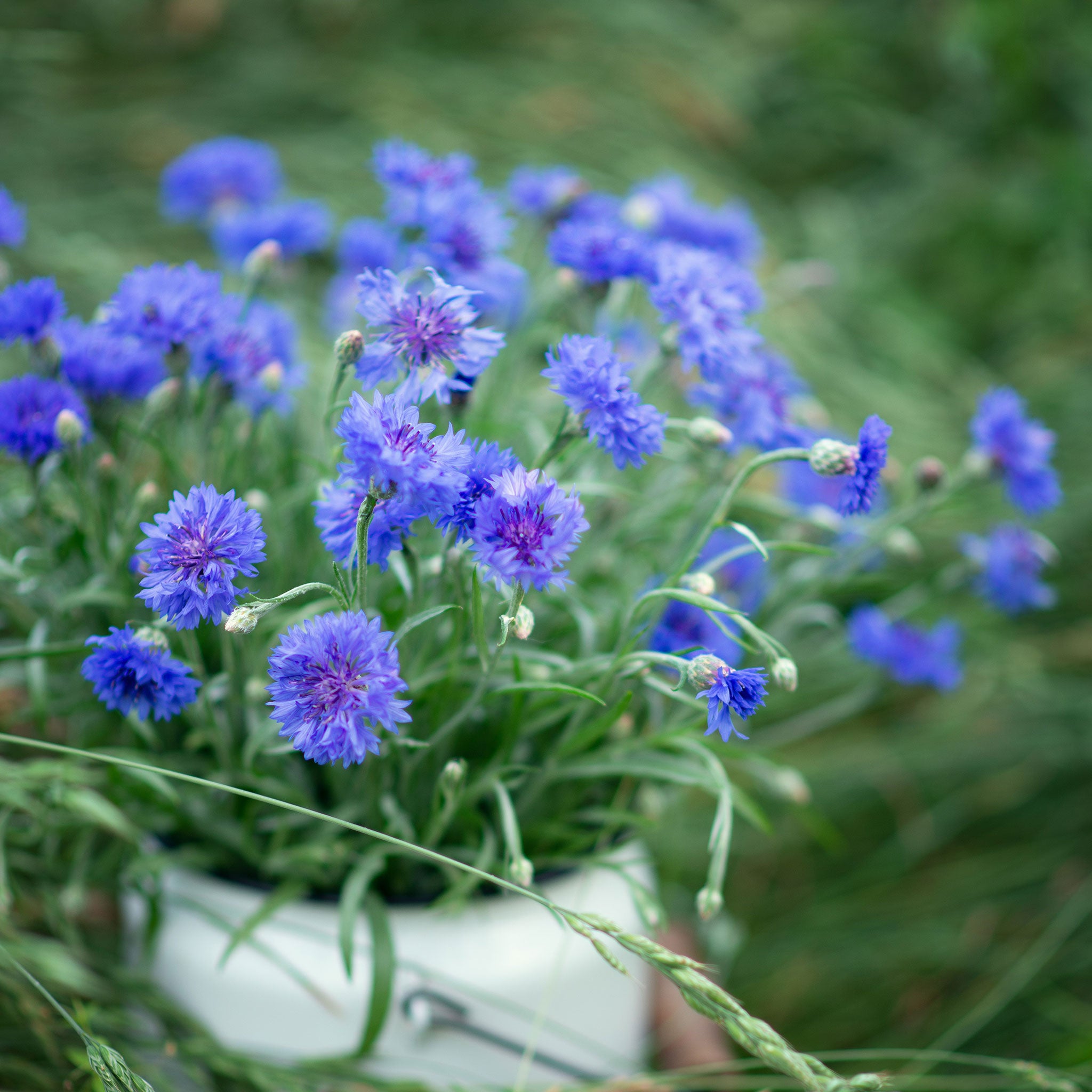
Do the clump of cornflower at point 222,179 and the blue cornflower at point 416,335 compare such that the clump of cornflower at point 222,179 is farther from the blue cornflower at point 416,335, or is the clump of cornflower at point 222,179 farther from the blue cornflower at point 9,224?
the blue cornflower at point 416,335

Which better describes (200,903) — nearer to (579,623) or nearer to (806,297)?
(579,623)

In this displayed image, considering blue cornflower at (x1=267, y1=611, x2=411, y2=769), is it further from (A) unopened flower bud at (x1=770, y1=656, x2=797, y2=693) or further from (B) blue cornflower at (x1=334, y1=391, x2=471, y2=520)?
(A) unopened flower bud at (x1=770, y1=656, x2=797, y2=693)

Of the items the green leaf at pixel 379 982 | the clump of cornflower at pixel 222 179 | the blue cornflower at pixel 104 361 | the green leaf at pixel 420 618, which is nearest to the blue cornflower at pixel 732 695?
the green leaf at pixel 420 618

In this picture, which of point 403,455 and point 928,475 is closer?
point 403,455

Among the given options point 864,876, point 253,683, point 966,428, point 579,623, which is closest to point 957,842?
point 864,876

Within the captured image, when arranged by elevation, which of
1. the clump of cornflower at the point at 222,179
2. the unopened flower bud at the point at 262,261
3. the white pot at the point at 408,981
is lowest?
the white pot at the point at 408,981

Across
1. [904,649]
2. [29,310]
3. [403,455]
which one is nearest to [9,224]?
[29,310]

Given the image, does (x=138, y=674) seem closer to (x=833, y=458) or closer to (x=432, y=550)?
(x=432, y=550)

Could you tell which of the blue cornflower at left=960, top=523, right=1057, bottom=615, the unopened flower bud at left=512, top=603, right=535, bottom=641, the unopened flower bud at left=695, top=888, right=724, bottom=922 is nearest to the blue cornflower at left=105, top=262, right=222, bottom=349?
the unopened flower bud at left=512, top=603, right=535, bottom=641
